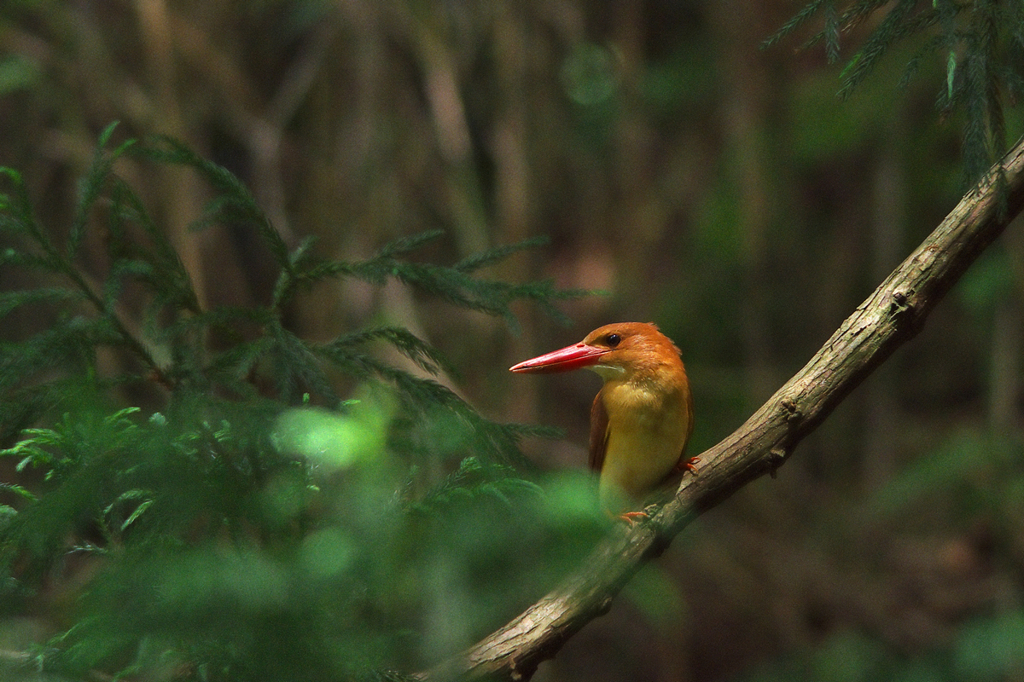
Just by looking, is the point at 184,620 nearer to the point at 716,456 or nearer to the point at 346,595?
the point at 346,595

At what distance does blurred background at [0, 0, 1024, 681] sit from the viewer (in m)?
4.16

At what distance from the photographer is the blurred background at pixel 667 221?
416 centimetres

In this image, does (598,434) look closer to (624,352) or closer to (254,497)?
(624,352)

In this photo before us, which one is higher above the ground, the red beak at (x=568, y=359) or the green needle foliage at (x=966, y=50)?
the green needle foliage at (x=966, y=50)

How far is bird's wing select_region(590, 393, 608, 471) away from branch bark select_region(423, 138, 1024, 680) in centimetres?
64

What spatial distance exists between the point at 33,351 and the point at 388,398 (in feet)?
1.72

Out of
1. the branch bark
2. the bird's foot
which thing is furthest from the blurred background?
the branch bark

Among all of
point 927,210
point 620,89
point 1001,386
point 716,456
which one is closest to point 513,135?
point 620,89

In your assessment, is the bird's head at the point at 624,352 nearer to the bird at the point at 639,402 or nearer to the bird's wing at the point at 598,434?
the bird at the point at 639,402

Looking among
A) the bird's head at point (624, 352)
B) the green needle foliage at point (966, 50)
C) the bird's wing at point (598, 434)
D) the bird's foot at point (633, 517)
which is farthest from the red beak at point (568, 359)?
the green needle foliage at point (966, 50)

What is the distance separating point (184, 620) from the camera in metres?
0.84

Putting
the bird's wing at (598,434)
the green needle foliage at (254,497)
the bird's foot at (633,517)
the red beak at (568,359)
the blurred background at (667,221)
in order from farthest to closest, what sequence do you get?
the blurred background at (667,221) < the bird's wing at (598,434) < the red beak at (568,359) < the bird's foot at (633,517) < the green needle foliage at (254,497)

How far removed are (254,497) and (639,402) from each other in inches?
49.0

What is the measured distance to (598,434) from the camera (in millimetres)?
2240
